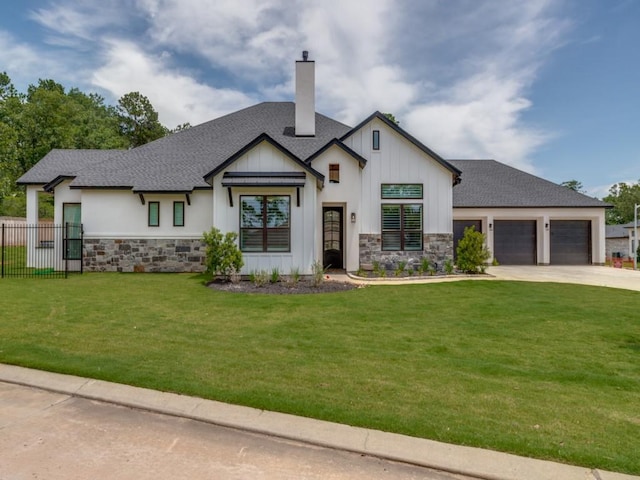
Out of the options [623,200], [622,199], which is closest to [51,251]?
[623,200]

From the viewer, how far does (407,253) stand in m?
15.2

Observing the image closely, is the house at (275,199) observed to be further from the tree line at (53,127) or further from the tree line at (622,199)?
the tree line at (622,199)

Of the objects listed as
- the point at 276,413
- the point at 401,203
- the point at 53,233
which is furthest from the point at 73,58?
the point at 276,413

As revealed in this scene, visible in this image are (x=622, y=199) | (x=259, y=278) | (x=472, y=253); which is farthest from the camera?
(x=622, y=199)

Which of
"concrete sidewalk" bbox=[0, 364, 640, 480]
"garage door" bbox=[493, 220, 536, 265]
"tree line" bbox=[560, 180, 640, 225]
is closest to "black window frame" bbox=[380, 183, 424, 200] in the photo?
"garage door" bbox=[493, 220, 536, 265]

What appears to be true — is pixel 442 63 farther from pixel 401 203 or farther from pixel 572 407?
pixel 572 407

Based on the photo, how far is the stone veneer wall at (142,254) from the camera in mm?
14953

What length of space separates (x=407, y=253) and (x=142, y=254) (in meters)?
10.8

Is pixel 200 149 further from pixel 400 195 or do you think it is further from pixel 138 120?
pixel 138 120

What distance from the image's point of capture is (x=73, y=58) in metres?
19.1

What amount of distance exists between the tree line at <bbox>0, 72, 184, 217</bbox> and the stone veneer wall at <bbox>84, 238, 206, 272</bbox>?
64.1 feet

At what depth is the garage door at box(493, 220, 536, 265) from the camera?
1962 centimetres

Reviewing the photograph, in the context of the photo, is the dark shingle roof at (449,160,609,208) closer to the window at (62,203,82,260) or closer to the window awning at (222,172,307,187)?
the window awning at (222,172,307,187)

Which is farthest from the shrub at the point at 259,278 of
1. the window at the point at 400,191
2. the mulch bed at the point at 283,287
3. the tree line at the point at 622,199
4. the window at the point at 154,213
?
the tree line at the point at 622,199
